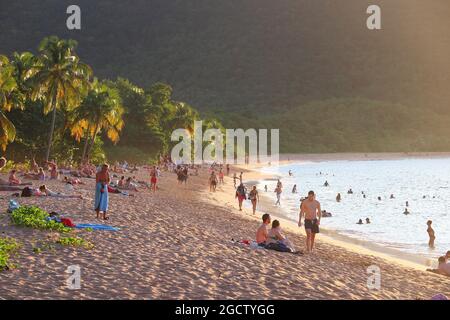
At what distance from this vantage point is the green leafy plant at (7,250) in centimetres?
934

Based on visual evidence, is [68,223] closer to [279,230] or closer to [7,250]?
[7,250]

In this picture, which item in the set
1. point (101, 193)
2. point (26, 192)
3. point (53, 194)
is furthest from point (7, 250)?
point (53, 194)

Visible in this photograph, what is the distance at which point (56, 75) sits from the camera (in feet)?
120

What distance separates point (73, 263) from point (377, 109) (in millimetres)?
196268

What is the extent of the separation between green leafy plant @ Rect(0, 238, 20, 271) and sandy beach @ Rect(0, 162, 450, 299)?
14 cm

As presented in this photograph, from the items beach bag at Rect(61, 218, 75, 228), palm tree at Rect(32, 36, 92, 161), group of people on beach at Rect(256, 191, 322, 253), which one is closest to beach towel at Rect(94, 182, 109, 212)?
beach bag at Rect(61, 218, 75, 228)

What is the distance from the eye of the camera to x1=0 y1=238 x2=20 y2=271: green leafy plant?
9336mm

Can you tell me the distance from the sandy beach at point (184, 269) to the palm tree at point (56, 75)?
21.6 metres

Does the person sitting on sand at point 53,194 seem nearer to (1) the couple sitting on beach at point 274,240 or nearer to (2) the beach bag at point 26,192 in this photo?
(2) the beach bag at point 26,192

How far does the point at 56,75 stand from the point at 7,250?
2823 cm

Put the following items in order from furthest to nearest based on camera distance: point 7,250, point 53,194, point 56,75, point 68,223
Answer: point 56,75 → point 53,194 → point 68,223 → point 7,250
